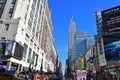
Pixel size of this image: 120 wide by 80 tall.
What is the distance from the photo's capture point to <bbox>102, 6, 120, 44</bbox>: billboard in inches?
1656

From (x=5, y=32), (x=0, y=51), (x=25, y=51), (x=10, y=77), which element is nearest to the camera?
(x=10, y=77)

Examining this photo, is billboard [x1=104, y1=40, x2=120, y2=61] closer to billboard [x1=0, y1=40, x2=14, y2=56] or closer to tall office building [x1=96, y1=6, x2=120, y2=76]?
tall office building [x1=96, y1=6, x2=120, y2=76]

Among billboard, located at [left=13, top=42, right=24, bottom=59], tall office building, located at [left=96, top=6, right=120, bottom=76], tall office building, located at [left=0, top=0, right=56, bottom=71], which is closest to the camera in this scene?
tall office building, located at [left=0, top=0, right=56, bottom=71]

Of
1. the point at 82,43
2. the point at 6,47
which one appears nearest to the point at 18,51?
the point at 6,47

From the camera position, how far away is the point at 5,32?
3794 centimetres

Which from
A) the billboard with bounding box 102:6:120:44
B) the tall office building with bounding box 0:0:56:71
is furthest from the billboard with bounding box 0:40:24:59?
the billboard with bounding box 102:6:120:44

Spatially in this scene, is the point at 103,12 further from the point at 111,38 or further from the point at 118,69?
the point at 118,69

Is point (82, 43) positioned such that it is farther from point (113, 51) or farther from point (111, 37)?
point (113, 51)

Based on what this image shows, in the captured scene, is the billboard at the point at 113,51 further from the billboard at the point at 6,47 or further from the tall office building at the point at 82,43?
the tall office building at the point at 82,43

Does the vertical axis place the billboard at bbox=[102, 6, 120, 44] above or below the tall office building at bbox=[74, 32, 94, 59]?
below

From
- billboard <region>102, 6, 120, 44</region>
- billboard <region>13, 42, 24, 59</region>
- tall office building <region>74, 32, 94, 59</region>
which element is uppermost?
tall office building <region>74, 32, 94, 59</region>

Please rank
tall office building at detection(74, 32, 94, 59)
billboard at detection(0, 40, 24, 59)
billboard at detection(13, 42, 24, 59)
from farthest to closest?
1. tall office building at detection(74, 32, 94, 59)
2. billboard at detection(13, 42, 24, 59)
3. billboard at detection(0, 40, 24, 59)

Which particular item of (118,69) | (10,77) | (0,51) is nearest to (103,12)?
(118,69)

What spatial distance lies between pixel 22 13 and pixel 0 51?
1154 cm
